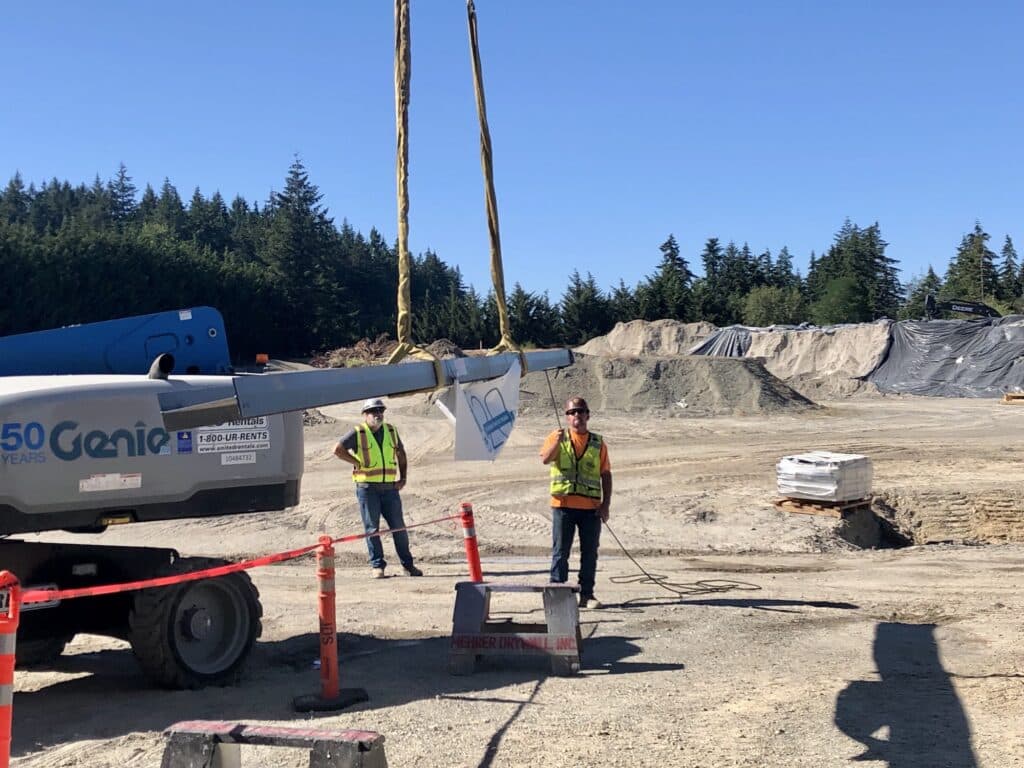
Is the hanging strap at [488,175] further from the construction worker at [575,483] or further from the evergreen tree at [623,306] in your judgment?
the evergreen tree at [623,306]

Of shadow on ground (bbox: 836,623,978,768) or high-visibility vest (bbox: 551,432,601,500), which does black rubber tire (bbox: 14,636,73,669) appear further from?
shadow on ground (bbox: 836,623,978,768)

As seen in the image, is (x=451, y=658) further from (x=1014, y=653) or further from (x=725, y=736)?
(x=1014, y=653)

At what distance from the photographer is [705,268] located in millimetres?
109812

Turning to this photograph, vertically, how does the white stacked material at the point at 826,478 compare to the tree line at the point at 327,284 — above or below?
below

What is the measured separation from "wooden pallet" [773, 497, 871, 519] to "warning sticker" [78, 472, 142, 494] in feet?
37.0

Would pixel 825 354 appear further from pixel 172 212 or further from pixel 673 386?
pixel 172 212

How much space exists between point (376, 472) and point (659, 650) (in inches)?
192

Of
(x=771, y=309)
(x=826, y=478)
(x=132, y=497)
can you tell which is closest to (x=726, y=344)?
(x=771, y=309)

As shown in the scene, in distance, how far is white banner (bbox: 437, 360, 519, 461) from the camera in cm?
616

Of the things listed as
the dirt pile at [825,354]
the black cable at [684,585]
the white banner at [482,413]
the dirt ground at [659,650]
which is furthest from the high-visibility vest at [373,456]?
the dirt pile at [825,354]

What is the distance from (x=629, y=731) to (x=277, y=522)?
10.9m

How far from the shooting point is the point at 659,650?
7910 mm

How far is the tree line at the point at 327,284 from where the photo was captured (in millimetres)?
54844

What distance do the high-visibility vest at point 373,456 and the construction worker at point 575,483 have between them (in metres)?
3.22
